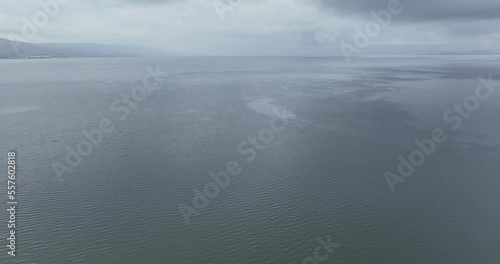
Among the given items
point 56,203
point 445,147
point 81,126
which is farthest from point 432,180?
point 81,126

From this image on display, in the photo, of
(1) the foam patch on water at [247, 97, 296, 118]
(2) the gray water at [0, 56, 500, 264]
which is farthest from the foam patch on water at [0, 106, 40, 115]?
(1) the foam patch on water at [247, 97, 296, 118]

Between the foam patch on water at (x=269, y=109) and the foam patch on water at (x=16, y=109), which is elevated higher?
the foam patch on water at (x=269, y=109)

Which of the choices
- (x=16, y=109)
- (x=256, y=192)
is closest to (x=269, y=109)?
(x=256, y=192)

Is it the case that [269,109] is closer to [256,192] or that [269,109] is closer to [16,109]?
[256,192]

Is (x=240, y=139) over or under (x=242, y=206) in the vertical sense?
over

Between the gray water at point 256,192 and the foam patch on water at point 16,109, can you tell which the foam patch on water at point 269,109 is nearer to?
the gray water at point 256,192

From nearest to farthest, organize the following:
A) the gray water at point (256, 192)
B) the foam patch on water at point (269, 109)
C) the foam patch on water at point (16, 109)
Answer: the gray water at point (256, 192) < the foam patch on water at point (269, 109) < the foam patch on water at point (16, 109)

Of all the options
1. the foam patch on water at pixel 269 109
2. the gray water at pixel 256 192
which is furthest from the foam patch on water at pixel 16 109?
the foam patch on water at pixel 269 109

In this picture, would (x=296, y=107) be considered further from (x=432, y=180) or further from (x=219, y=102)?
(x=432, y=180)

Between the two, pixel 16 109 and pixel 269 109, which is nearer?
pixel 16 109
